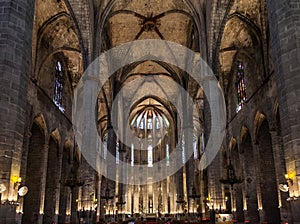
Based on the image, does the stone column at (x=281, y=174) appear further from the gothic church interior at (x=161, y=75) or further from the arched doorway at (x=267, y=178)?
the arched doorway at (x=267, y=178)

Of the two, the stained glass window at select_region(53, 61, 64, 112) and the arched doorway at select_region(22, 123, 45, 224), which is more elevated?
the stained glass window at select_region(53, 61, 64, 112)

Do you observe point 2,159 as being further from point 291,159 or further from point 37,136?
point 37,136

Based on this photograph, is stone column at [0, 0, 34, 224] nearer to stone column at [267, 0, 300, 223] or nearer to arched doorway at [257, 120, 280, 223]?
stone column at [267, 0, 300, 223]

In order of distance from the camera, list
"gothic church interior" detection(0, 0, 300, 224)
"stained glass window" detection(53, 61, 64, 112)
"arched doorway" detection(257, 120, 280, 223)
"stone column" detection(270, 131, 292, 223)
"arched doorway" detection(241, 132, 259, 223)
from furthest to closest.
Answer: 1. "stained glass window" detection(53, 61, 64, 112)
2. "arched doorway" detection(241, 132, 259, 223)
3. "arched doorway" detection(257, 120, 280, 223)
4. "stone column" detection(270, 131, 292, 223)
5. "gothic church interior" detection(0, 0, 300, 224)

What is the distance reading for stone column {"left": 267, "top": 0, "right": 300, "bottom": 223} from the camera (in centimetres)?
962

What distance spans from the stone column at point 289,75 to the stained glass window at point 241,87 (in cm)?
1668

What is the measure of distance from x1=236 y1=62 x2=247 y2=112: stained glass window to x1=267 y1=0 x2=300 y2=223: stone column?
54.7ft

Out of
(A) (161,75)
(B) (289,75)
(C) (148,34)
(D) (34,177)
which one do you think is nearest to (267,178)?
(B) (289,75)

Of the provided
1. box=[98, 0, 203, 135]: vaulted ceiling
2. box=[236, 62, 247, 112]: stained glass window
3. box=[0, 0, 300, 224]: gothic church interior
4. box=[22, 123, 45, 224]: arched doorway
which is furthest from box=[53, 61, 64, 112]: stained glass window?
box=[236, 62, 247, 112]: stained glass window

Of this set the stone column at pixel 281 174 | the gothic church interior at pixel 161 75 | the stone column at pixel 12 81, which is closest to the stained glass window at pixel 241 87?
the gothic church interior at pixel 161 75

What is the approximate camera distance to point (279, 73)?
34.6ft

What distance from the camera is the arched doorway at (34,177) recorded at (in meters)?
22.7

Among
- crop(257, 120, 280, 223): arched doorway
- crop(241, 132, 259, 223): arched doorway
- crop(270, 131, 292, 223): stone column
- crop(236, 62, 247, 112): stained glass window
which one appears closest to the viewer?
crop(270, 131, 292, 223): stone column

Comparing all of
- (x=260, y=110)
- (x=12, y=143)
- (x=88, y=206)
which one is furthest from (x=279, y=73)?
(x=88, y=206)
